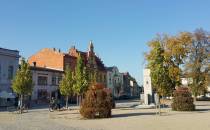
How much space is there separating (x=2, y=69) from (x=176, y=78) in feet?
97.6

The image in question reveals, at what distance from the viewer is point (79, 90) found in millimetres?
38438

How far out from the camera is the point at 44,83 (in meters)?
62.0

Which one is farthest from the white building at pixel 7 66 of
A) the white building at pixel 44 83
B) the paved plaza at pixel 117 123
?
the paved plaza at pixel 117 123

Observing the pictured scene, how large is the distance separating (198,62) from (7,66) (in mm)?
35015

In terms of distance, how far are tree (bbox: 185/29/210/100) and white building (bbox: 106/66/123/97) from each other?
36.1 metres

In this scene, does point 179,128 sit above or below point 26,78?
below

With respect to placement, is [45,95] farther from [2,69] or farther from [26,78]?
[26,78]

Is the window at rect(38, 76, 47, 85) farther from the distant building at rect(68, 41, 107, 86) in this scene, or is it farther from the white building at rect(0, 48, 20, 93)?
the distant building at rect(68, 41, 107, 86)

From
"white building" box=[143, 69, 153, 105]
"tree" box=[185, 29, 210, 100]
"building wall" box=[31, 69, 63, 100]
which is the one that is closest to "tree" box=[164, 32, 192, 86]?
"tree" box=[185, 29, 210, 100]

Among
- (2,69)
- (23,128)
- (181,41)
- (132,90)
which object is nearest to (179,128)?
(23,128)

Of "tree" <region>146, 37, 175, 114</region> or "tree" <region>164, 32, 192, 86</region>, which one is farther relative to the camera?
"tree" <region>164, 32, 192, 86</region>

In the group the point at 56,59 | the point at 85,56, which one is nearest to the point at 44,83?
the point at 56,59

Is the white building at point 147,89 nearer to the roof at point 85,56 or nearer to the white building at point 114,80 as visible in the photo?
the roof at point 85,56

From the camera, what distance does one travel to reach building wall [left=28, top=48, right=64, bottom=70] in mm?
70750
